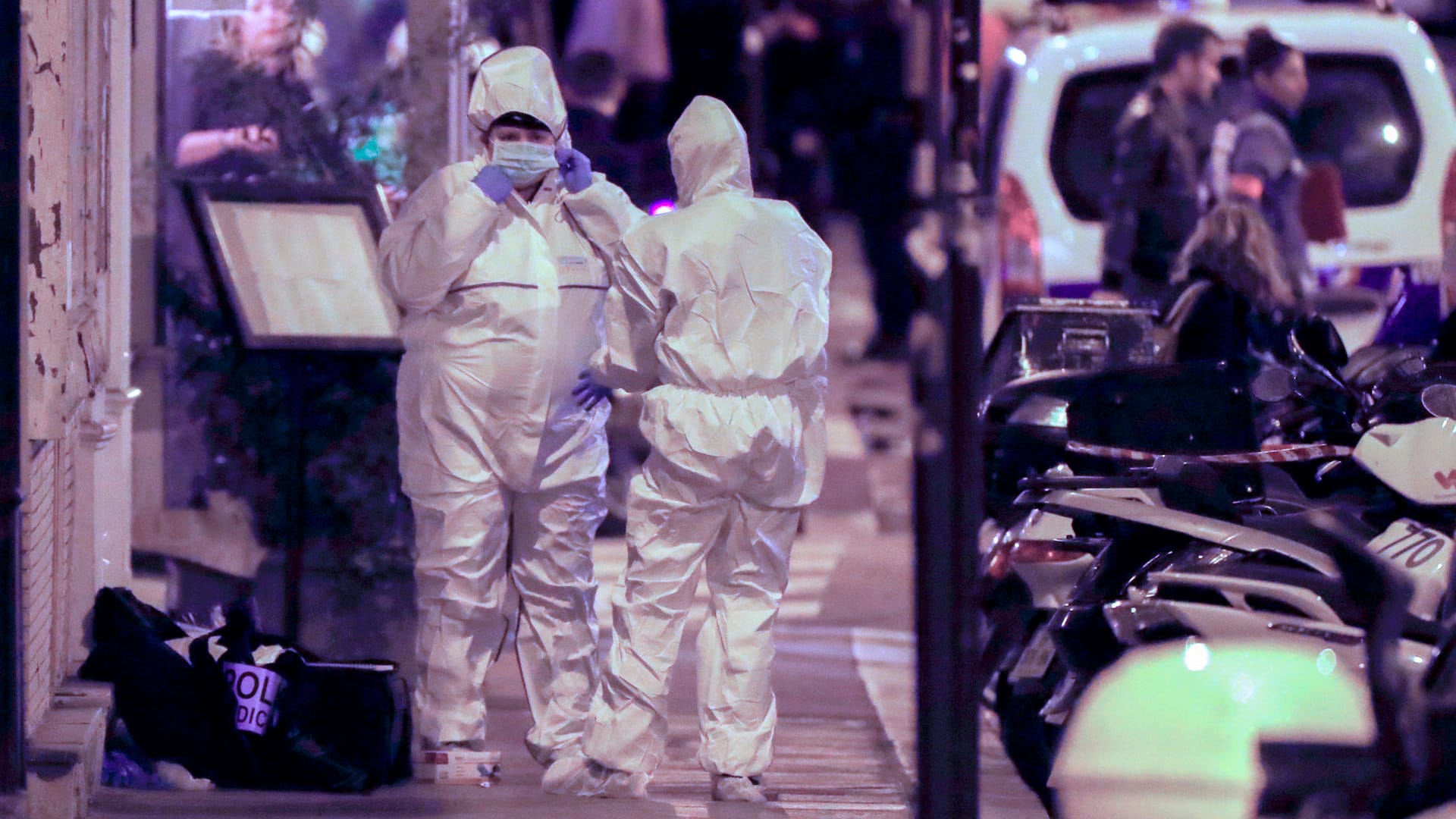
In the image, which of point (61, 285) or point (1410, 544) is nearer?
point (1410, 544)

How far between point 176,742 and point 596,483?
1.32 meters

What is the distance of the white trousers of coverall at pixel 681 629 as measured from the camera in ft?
18.6

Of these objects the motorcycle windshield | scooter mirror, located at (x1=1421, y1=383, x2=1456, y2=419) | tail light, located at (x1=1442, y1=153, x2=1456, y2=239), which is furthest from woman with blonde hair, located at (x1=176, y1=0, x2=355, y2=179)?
tail light, located at (x1=1442, y1=153, x2=1456, y2=239)

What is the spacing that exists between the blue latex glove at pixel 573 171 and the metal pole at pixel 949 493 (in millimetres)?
2191

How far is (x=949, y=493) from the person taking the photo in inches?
161

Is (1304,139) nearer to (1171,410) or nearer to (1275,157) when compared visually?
(1275,157)

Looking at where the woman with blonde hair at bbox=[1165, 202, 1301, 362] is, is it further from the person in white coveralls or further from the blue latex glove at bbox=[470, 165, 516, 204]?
the blue latex glove at bbox=[470, 165, 516, 204]

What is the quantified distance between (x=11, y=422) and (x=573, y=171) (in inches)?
82.0

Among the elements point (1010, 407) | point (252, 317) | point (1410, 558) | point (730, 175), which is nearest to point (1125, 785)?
point (1410, 558)

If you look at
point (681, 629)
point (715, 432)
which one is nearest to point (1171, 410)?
point (715, 432)

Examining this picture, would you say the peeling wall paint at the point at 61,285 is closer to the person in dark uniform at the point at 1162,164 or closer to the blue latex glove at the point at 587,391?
the blue latex glove at the point at 587,391

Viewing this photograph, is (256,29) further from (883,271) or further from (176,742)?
(883,271)

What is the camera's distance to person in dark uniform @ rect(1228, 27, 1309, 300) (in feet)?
30.9

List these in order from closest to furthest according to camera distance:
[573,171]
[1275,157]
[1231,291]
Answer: [573,171] → [1231,291] → [1275,157]
